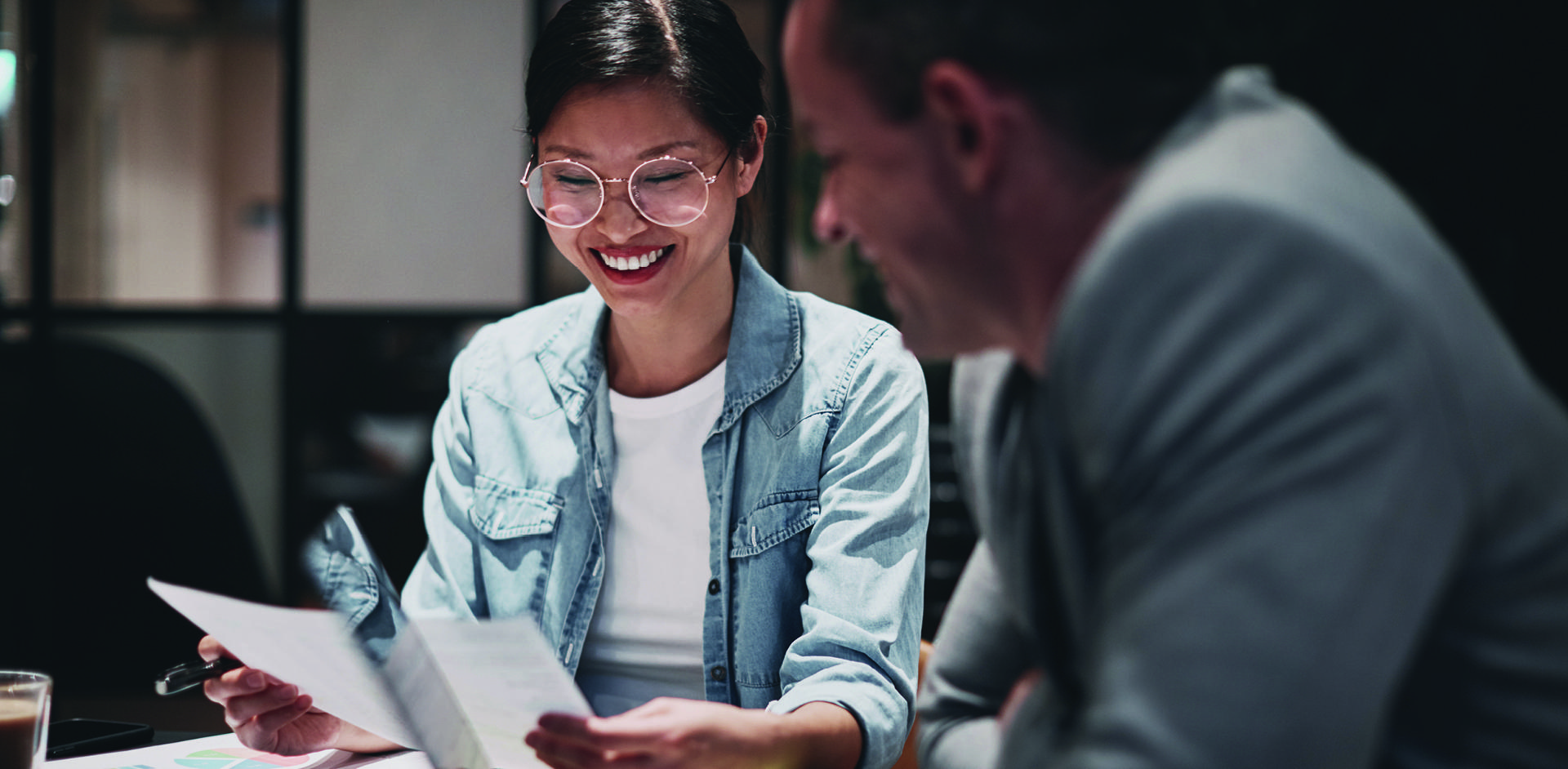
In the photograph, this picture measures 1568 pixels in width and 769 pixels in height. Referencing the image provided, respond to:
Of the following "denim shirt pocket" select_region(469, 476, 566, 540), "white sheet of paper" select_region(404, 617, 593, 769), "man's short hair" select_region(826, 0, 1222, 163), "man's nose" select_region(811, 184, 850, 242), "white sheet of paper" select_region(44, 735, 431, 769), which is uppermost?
"man's short hair" select_region(826, 0, 1222, 163)

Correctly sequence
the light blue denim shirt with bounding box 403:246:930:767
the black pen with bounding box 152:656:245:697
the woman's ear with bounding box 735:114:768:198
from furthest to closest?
the woman's ear with bounding box 735:114:768:198 → the light blue denim shirt with bounding box 403:246:930:767 → the black pen with bounding box 152:656:245:697

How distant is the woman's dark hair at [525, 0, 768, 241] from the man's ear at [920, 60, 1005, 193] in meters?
0.84

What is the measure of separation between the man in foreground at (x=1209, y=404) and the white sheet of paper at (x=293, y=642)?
1.99 feet

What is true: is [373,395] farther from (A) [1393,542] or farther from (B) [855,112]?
(A) [1393,542]

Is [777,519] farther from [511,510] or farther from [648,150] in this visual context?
[648,150]

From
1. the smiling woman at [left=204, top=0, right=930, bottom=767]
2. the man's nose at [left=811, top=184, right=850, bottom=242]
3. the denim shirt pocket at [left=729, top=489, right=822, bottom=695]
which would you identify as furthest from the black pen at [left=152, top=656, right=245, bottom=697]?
the man's nose at [left=811, top=184, right=850, bottom=242]

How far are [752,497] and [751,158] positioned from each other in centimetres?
45

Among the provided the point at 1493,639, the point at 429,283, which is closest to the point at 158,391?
the point at 429,283

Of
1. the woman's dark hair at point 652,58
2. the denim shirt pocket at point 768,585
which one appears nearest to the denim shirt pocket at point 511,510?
the denim shirt pocket at point 768,585

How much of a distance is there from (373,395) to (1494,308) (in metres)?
3.06

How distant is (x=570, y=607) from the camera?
1.43 m

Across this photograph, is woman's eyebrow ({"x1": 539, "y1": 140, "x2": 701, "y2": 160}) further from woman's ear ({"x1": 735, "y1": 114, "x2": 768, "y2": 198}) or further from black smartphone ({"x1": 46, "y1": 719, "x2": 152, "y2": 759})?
black smartphone ({"x1": 46, "y1": 719, "x2": 152, "y2": 759})

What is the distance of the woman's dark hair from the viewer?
1400 mm

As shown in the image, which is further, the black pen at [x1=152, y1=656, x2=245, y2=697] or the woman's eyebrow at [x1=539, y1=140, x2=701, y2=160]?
the woman's eyebrow at [x1=539, y1=140, x2=701, y2=160]
